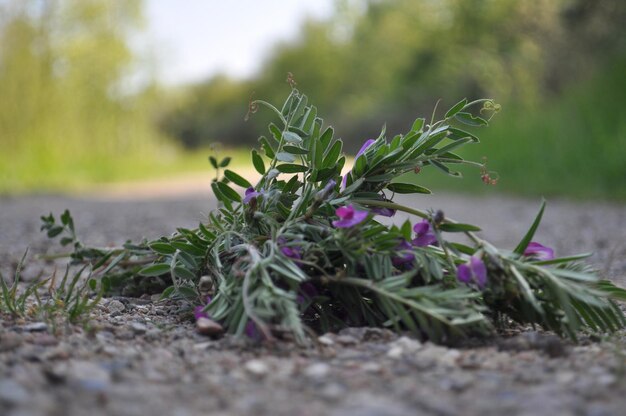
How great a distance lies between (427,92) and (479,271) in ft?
85.2

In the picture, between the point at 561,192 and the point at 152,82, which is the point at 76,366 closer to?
the point at 561,192

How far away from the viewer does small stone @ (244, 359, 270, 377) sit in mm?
1570

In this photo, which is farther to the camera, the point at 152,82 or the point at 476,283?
the point at 152,82

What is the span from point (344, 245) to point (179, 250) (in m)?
0.59

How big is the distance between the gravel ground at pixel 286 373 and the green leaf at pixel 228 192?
0.45 m

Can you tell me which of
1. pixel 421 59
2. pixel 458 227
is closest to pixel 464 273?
pixel 458 227

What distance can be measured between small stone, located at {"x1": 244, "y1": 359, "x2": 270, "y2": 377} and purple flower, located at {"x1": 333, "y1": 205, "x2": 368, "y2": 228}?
0.50 meters

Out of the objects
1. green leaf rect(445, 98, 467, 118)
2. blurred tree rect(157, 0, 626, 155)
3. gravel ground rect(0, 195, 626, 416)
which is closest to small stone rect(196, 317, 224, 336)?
gravel ground rect(0, 195, 626, 416)

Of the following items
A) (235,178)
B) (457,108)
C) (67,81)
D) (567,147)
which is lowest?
(235,178)

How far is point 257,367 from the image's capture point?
Answer: 1.60 m

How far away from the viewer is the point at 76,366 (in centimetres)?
153

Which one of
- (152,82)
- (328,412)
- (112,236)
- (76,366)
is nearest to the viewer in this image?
(328,412)

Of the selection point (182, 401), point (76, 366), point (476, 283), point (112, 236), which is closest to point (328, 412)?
point (182, 401)

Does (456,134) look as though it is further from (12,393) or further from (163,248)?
(12,393)
